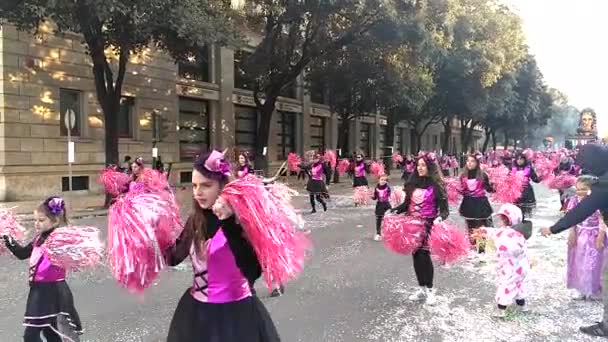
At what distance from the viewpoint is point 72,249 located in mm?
4312

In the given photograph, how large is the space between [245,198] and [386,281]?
202 inches

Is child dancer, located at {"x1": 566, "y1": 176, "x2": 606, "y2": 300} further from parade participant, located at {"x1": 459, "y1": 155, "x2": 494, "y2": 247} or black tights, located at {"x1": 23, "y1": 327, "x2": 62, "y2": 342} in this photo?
black tights, located at {"x1": 23, "y1": 327, "x2": 62, "y2": 342}

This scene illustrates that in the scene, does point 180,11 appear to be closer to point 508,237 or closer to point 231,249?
point 508,237

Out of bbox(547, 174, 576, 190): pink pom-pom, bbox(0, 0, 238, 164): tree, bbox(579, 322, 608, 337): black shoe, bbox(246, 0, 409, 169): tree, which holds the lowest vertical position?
bbox(579, 322, 608, 337): black shoe

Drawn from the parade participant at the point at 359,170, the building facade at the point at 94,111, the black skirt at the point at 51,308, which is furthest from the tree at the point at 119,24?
the black skirt at the point at 51,308

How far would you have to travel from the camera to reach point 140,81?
902 inches

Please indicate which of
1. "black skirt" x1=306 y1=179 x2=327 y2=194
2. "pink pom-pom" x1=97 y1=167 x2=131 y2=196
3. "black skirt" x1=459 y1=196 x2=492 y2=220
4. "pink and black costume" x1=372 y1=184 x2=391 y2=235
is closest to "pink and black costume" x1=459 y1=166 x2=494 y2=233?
"black skirt" x1=459 y1=196 x2=492 y2=220

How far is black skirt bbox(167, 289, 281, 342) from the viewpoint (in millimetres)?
2852

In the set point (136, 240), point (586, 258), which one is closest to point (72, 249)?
point (136, 240)

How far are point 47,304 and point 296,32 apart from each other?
66.9 ft

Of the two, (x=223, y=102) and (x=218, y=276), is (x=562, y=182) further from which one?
(x=223, y=102)

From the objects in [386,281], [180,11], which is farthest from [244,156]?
[386,281]

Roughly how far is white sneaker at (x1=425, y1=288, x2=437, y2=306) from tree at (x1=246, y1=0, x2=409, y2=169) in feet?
46.1

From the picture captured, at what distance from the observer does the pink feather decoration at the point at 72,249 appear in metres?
4.30
